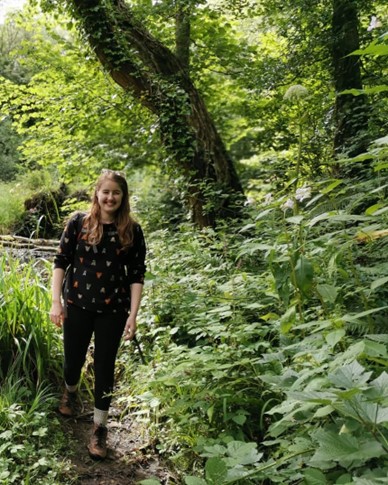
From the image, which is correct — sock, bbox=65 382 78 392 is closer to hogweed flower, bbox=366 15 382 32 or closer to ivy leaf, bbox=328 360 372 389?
ivy leaf, bbox=328 360 372 389

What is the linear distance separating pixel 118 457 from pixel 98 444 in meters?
0.15

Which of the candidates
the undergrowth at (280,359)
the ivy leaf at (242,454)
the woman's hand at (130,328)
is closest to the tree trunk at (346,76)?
the undergrowth at (280,359)

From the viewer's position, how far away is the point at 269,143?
251 inches

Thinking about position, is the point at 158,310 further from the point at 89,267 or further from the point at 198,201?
the point at 198,201

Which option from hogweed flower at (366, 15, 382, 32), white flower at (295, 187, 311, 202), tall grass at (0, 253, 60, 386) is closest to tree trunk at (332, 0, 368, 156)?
hogweed flower at (366, 15, 382, 32)

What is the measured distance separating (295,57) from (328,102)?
2.35ft

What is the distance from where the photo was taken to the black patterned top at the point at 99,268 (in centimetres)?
283

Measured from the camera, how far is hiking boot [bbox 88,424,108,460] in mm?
2727

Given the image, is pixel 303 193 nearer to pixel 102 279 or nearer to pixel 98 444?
pixel 102 279

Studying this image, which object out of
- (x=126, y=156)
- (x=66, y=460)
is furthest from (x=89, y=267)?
(x=126, y=156)

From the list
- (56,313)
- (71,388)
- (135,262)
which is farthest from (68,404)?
(135,262)

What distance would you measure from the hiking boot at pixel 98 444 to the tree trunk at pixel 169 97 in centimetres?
313

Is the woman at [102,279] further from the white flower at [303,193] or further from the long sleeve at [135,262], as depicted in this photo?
the white flower at [303,193]

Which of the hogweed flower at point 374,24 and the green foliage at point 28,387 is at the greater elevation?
the hogweed flower at point 374,24
